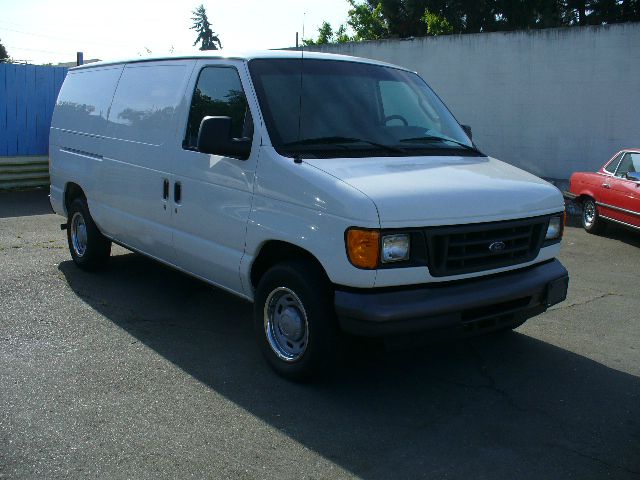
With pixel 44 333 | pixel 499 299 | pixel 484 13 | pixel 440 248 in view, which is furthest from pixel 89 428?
pixel 484 13

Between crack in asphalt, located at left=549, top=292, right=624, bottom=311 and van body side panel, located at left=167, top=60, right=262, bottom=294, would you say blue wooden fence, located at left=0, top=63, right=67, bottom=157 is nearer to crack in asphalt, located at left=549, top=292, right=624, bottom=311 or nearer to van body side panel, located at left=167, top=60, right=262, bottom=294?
van body side panel, located at left=167, top=60, right=262, bottom=294

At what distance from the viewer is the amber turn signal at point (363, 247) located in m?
4.11

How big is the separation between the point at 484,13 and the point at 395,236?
34.2 m

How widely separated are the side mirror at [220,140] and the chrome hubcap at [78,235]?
318 centimetres

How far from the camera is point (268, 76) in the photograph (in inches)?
203

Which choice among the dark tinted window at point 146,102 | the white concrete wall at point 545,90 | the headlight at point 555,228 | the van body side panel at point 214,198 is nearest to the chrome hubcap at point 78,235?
the dark tinted window at point 146,102

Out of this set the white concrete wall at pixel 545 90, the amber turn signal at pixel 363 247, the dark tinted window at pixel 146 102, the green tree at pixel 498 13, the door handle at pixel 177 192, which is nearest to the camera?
the amber turn signal at pixel 363 247

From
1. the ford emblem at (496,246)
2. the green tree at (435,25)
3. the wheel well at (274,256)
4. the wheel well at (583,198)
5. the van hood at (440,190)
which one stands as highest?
the green tree at (435,25)

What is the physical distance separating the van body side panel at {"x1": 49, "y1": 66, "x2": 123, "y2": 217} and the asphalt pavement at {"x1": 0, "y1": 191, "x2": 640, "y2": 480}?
120 centimetres

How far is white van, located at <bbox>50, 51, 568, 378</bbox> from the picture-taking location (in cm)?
422

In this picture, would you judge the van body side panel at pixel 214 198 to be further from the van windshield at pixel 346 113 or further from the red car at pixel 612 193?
the red car at pixel 612 193

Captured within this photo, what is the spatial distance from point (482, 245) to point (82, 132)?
15.0ft

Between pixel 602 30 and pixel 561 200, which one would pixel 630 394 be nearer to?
pixel 561 200

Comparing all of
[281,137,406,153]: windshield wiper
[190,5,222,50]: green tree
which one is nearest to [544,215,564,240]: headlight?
[281,137,406,153]: windshield wiper
